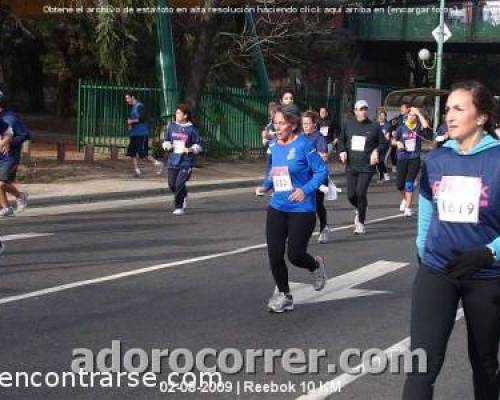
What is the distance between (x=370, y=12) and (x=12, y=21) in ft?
58.1

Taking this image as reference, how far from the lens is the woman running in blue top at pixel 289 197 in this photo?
7.23 metres

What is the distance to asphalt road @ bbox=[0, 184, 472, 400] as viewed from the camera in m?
5.57

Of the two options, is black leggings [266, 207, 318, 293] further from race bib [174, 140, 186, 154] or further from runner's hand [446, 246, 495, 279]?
race bib [174, 140, 186, 154]

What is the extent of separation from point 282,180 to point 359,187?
4983mm

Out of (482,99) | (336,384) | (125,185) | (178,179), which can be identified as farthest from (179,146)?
(482,99)

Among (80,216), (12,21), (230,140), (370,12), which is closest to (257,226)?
(80,216)

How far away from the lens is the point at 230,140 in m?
27.0

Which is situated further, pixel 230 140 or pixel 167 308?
pixel 230 140

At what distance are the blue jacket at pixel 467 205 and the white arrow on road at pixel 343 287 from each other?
3.77 m

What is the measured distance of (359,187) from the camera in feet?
39.9

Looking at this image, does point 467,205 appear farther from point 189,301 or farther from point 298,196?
point 189,301

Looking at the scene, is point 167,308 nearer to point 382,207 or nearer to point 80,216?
point 80,216

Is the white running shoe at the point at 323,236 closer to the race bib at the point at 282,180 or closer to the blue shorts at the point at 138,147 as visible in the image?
the race bib at the point at 282,180

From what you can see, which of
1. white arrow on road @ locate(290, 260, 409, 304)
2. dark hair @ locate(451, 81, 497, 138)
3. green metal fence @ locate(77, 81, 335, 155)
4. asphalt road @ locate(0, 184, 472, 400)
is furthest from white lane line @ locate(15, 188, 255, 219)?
dark hair @ locate(451, 81, 497, 138)
